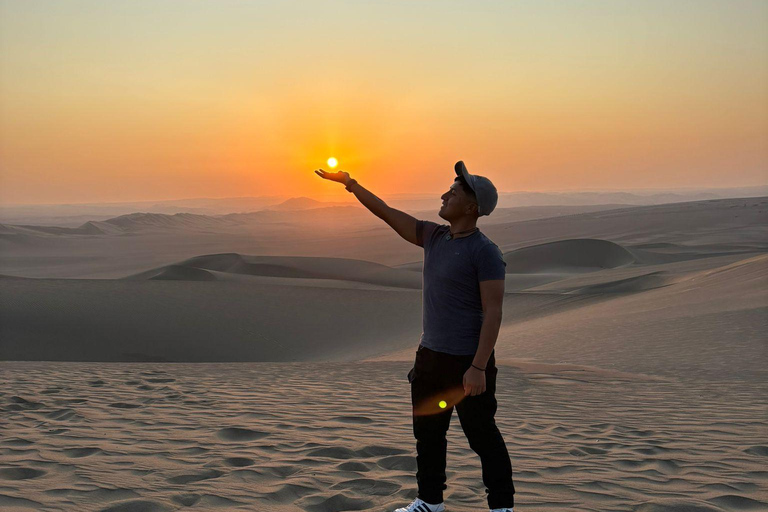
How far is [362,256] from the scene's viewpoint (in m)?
71.8

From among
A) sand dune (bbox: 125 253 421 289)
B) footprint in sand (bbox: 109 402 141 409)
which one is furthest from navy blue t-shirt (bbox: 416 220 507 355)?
sand dune (bbox: 125 253 421 289)

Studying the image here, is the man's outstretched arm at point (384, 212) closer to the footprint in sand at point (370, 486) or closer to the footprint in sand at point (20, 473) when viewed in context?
the footprint in sand at point (370, 486)

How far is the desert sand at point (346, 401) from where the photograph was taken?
4148 millimetres

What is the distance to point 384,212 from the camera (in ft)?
12.0

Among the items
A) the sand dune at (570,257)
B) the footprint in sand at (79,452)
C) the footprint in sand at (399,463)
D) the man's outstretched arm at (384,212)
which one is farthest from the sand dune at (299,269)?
the man's outstretched arm at (384,212)

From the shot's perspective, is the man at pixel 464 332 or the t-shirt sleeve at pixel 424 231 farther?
the t-shirt sleeve at pixel 424 231

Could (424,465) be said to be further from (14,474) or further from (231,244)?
(231,244)

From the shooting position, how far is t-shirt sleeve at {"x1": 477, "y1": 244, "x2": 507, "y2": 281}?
328cm

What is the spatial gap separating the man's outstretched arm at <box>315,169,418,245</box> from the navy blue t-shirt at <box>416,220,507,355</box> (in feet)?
0.74

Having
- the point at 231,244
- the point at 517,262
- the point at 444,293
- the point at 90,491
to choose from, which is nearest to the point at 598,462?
the point at 444,293

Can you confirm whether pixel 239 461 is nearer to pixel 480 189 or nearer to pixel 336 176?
pixel 336 176

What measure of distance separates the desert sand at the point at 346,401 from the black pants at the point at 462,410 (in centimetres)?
49

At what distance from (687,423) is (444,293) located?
372 centimetres

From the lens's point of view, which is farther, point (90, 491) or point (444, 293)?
point (90, 491)
